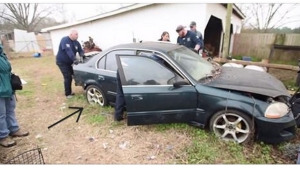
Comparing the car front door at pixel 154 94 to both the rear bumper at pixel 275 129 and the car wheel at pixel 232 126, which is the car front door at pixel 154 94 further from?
the rear bumper at pixel 275 129

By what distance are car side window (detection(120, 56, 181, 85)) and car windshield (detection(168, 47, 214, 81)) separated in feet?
0.93

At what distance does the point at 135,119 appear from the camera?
335 cm

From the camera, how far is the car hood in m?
2.93

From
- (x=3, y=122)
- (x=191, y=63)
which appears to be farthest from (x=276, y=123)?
(x=3, y=122)

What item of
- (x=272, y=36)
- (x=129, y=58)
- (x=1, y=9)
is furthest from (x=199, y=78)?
(x=1, y=9)

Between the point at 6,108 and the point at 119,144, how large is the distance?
6.48 feet

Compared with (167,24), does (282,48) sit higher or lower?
lower

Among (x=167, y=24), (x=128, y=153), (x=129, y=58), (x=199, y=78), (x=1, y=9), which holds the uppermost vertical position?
(x=1, y=9)

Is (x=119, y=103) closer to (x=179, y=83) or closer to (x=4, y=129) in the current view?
(x=179, y=83)

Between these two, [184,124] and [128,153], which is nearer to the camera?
[128,153]

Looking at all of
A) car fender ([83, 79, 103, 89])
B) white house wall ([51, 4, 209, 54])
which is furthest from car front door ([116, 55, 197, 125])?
white house wall ([51, 4, 209, 54])

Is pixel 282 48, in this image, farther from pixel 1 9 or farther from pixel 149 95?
pixel 1 9
